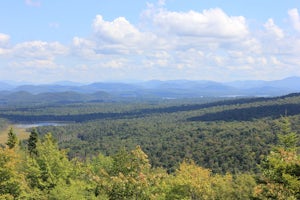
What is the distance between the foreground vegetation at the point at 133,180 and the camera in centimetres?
2262

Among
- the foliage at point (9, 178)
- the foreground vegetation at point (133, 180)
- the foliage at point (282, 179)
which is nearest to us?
the foreground vegetation at point (133, 180)

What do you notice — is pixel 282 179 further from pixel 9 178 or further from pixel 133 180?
pixel 9 178

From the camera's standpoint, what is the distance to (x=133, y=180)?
2153 centimetres

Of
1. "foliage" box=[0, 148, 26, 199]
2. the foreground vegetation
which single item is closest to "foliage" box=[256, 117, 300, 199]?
the foreground vegetation

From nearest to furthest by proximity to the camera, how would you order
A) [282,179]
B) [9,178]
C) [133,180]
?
[133,180], [282,179], [9,178]

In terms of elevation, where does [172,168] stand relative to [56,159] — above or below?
below

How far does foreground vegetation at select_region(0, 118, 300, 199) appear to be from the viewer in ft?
74.2

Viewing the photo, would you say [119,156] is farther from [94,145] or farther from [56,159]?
[94,145]

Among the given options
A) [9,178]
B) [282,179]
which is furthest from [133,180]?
[9,178]

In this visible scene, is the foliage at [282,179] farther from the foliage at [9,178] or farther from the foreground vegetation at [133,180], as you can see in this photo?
the foliage at [9,178]

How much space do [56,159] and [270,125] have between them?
11620 cm

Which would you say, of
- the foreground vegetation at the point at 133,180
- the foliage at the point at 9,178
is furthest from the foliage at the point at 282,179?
the foliage at the point at 9,178

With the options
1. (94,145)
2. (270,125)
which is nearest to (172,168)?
(270,125)

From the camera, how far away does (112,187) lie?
22.2m
